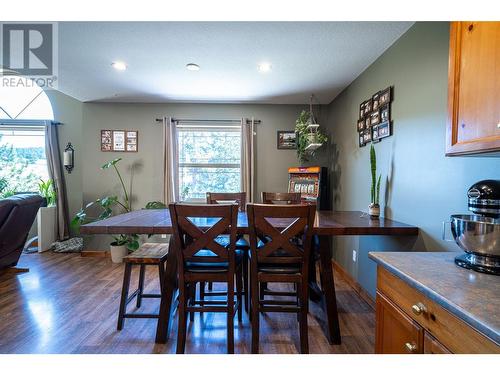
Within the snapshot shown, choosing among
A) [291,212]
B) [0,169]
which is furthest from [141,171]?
[291,212]

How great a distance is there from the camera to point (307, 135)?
3.21 metres

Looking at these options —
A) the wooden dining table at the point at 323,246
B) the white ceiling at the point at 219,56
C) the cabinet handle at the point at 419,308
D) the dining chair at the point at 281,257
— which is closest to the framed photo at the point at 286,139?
the white ceiling at the point at 219,56

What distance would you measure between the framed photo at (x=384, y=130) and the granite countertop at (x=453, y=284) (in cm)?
130

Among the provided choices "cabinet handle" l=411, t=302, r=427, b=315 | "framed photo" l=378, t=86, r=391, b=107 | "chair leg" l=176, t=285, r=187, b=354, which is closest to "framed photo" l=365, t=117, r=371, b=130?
"framed photo" l=378, t=86, r=391, b=107

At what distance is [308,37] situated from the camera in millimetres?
2035

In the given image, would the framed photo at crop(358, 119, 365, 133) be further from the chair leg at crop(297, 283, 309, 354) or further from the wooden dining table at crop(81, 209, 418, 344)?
the chair leg at crop(297, 283, 309, 354)

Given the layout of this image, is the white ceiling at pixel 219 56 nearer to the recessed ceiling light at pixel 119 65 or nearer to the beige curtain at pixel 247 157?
the recessed ceiling light at pixel 119 65

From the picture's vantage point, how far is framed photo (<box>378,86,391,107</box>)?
7.03ft

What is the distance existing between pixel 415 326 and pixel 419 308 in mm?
88

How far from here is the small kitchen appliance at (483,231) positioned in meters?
0.90

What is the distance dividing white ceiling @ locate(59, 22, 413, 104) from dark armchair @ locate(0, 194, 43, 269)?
1.54 meters

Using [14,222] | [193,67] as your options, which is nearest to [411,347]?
[193,67]
